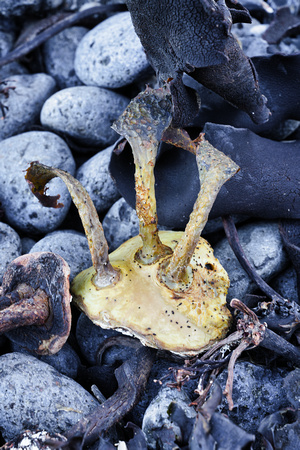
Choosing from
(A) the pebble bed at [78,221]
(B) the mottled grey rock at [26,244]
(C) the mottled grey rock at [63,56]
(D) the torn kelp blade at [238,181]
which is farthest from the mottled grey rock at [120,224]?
(C) the mottled grey rock at [63,56]

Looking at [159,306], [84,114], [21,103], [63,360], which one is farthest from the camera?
[21,103]

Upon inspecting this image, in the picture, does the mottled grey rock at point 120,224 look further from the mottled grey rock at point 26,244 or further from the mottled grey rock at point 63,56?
the mottled grey rock at point 63,56

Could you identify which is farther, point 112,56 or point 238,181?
point 112,56

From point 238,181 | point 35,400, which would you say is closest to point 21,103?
point 238,181

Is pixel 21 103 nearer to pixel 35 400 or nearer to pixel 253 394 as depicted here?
pixel 35 400

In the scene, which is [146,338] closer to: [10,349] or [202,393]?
[202,393]
